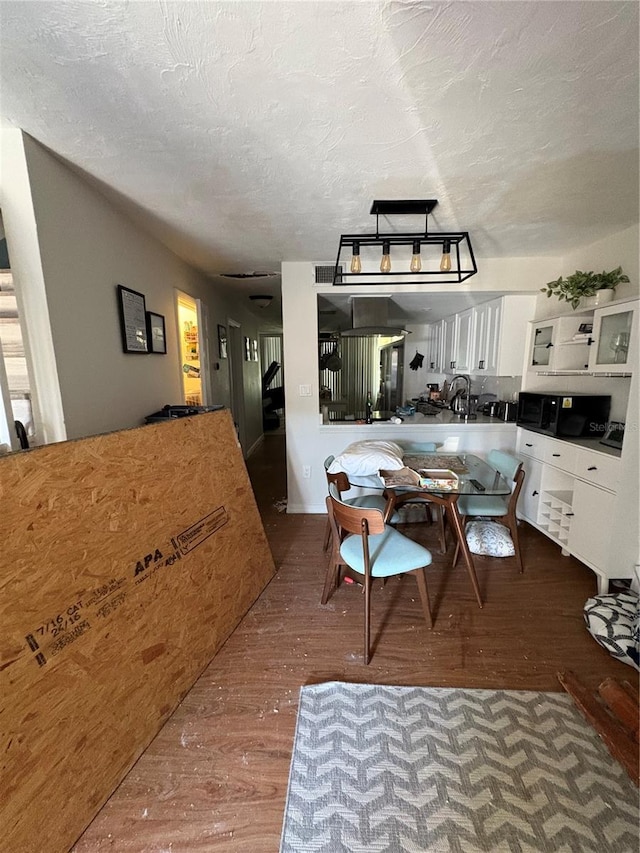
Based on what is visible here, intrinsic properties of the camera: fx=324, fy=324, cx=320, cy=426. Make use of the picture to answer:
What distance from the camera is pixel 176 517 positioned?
1.68 meters

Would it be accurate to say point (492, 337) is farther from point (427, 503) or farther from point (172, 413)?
point (172, 413)

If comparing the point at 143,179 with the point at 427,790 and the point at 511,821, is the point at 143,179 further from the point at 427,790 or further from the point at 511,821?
the point at 511,821

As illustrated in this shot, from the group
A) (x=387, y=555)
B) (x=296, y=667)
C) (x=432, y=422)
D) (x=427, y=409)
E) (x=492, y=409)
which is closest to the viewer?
(x=296, y=667)

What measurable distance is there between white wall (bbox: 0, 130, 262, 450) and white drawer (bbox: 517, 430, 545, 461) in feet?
10.7

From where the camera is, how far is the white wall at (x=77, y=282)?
1465 mm

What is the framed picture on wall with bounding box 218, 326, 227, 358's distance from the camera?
167 inches

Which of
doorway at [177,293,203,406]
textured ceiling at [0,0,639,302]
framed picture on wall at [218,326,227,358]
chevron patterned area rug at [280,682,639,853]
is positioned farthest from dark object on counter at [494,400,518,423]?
framed picture on wall at [218,326,227,358]

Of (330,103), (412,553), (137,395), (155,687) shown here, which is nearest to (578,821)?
(412,553)

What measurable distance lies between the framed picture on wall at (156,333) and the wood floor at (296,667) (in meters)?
1.95

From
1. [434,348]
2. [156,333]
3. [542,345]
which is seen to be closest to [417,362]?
[434,348]

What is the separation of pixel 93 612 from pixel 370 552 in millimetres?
1328

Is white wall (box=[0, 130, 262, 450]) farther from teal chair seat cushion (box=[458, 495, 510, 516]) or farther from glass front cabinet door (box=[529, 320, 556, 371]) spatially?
glass front cabinet door (box=[529, 320, 556, 371])

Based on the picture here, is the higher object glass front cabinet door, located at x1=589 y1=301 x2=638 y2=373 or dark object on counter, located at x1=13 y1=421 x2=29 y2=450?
glass front cabinet door, located at x1=589 y1=301 x2=638 y2=373

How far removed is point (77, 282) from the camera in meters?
1.72
